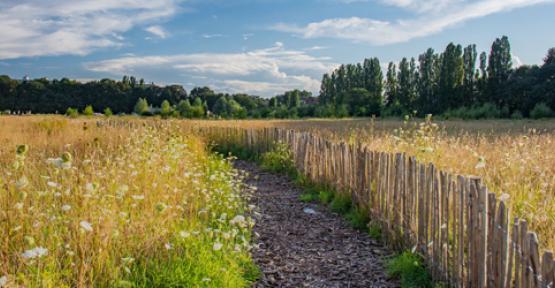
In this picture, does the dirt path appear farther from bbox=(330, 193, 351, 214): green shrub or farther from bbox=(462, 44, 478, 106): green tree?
bbox=(462, 44, 478, 106): green tree

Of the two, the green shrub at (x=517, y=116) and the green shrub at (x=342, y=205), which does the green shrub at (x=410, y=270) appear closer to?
the green shrub at (x=342, y=205)

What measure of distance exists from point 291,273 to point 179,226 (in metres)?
1.25

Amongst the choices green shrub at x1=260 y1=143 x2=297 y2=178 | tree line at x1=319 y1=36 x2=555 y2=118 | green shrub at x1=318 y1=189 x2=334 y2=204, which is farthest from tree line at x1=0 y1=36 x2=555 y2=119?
green shrub at x1=318 y1=189 x2=334 y2=204

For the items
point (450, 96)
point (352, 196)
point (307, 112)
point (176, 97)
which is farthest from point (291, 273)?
point (176, 97)

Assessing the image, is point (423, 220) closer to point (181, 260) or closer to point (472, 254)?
point (472, 254)

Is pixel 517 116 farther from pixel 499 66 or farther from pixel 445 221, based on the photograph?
pixel 445 221

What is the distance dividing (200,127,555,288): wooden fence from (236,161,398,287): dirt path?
0.41 meters

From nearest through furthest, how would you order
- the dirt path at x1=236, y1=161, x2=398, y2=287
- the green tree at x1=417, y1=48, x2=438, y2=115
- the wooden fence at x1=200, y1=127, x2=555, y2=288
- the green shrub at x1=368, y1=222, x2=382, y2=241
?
the wooden fence at x1=200, y1=127, x2=555, y2=288, the dirt path at x1=236, y1=161, x2=398, y2=287, the green shrub at x1=368, y1=222, x2=382, y2=241, the green tree at x1=417, y1=48, x2=438, y2=115

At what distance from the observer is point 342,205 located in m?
6.87

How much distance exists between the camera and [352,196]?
6.72 metres

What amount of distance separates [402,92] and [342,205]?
47280 mm

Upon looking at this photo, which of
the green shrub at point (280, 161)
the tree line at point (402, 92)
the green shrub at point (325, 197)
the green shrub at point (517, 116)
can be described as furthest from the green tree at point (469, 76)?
the green shrub at point (325, 197)

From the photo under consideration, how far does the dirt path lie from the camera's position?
435 cm

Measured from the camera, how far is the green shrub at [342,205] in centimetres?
682
